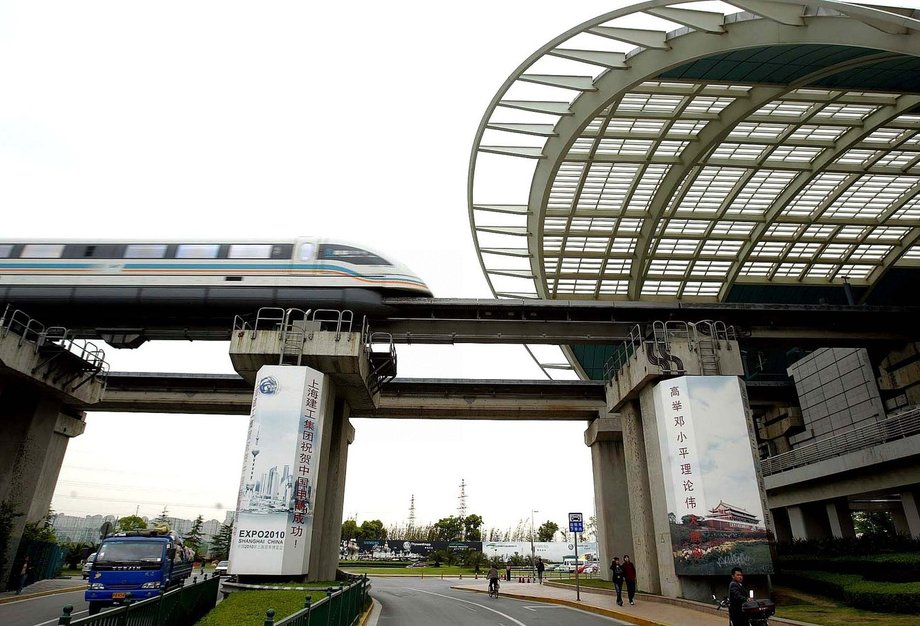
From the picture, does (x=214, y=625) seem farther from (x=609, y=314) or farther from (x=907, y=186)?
(x=907, y=186)

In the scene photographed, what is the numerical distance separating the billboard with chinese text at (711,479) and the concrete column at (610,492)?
10.8 meters

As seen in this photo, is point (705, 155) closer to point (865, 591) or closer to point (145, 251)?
point (865, 591)

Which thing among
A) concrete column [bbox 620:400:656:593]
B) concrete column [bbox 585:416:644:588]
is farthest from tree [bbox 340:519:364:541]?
concrete column [bbox 620:400:656:593]

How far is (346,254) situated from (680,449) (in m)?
13.5

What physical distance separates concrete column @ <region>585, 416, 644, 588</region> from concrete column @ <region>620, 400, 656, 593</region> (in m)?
6.62

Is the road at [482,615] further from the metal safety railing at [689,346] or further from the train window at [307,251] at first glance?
the train window at [307,251]

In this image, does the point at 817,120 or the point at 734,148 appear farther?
the point at 734,148

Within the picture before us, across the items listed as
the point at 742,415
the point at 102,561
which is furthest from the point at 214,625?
the point at 742,415

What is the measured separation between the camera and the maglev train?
20.0 m

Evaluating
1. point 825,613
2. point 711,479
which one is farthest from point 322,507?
point 825,613

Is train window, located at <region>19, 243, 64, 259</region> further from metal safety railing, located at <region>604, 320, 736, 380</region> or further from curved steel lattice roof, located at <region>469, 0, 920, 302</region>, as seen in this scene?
metal safety railing, located at <region>604, 320, 736, 380</region>

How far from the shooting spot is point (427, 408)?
1136 inches

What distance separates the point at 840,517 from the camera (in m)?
30.3

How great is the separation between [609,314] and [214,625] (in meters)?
18.4
